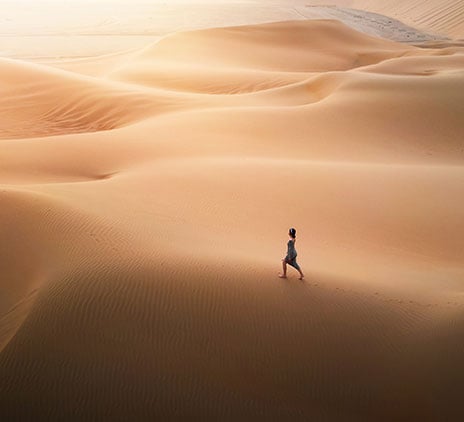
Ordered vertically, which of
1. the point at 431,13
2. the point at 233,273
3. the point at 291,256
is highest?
the point at 431,13

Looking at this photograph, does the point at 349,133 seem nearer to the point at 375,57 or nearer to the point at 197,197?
the point at 197,197

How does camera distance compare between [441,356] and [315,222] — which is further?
[315,222]

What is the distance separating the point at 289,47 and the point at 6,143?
19.0 metres

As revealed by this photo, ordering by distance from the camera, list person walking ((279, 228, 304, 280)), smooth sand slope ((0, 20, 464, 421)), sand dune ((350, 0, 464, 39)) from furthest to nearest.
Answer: sand dune ((350, 0, 464, 39)) < person walking ((279, 228, 304, 280)) < smooth sand slope ((0, 20, 464, 421))

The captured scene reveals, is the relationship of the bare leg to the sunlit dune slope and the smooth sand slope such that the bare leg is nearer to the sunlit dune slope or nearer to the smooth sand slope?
the smooth sand slope

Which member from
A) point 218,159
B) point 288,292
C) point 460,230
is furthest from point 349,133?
point 288,292

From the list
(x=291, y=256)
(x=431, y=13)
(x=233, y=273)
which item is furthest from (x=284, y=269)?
(x=431, y=13)

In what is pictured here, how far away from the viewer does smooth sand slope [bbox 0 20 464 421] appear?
12.5 ft

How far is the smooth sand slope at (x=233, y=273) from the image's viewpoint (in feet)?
12.5

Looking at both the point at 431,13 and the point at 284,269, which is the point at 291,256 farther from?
the point at 431,13

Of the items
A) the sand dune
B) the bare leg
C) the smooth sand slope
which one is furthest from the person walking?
the sand dune

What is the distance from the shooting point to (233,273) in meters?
4.68

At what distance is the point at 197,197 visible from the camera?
700cm

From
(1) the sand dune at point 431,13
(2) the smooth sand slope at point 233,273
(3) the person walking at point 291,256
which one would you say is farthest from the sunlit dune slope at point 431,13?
(3) the person walking at point 291,256
